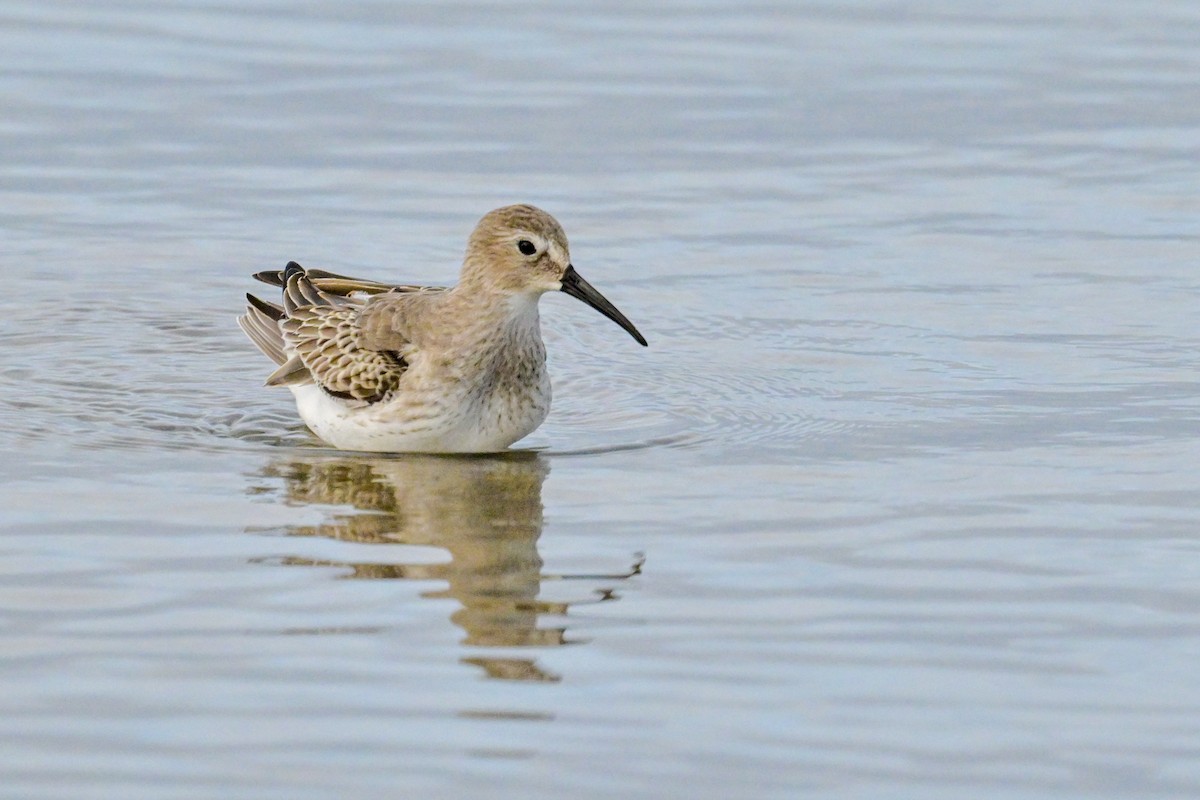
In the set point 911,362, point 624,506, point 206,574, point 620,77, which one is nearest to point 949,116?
point 620,77

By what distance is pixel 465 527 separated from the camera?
8922 millimetres

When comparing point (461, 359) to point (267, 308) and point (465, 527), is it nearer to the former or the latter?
point (465, 527)

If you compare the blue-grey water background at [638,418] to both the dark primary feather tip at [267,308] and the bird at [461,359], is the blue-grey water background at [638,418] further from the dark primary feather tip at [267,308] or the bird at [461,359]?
the dark primary feather tip at [267,308]

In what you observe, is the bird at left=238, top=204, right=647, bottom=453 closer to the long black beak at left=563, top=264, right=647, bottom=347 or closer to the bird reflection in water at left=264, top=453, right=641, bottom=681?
the long black beak at left=563, top=264, right=647, bottom=347

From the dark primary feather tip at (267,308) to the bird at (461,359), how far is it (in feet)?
2.81

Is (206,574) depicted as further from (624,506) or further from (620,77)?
(620,77)

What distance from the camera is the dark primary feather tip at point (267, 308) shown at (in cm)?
1182

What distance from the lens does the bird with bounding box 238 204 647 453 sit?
33.4 feet

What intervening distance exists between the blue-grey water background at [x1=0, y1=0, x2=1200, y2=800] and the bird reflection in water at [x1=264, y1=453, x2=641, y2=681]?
0.09ft

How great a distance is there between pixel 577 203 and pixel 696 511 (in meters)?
6.30

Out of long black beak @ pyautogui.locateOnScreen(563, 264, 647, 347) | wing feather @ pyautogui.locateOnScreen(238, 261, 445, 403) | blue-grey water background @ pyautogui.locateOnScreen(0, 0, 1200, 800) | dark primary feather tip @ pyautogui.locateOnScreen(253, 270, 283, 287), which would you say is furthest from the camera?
dark primary feather tip @ pyautogui.locateOnScreen(253, 270, 283, 287)

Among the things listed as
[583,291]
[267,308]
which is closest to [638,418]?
[583,291]

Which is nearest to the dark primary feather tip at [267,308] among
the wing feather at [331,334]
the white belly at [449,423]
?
the wing feather at [331,334]

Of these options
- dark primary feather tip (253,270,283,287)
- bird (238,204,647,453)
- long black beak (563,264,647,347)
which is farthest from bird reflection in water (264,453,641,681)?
dark primary feather tip (253,270,283,287)
